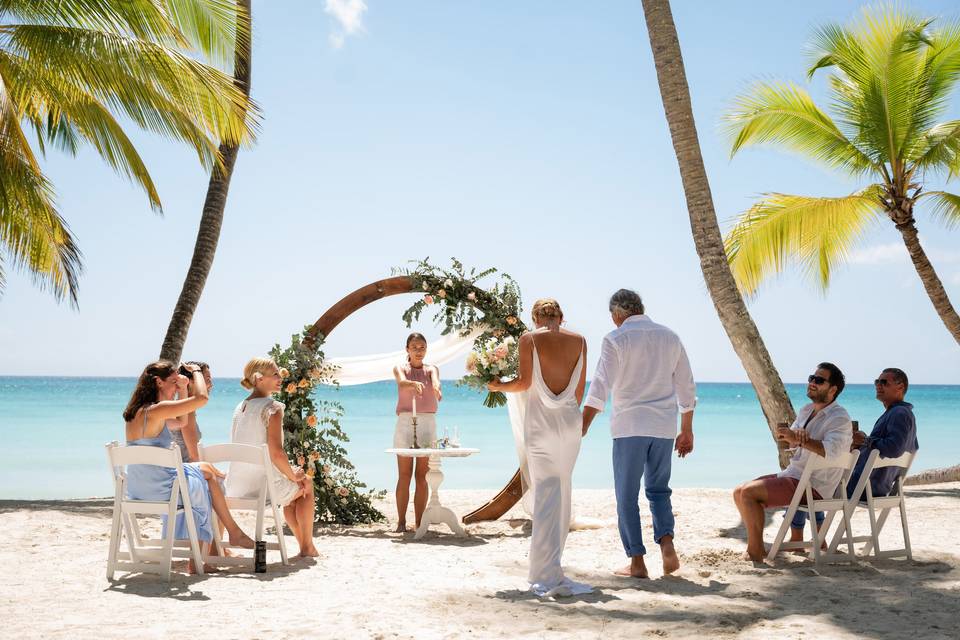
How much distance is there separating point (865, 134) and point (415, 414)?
782 cm

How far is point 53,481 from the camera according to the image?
2192 cm

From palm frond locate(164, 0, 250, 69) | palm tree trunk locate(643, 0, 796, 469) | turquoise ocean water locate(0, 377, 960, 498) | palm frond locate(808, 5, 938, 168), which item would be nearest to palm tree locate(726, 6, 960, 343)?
palm frond locate(808, 5, 938, 168)

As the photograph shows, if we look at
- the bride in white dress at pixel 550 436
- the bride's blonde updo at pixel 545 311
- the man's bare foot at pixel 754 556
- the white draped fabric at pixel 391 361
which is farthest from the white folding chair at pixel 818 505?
the white draped fabric at pixel 391 361

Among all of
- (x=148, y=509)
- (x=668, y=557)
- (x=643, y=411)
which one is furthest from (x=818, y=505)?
(x=148, y=509)

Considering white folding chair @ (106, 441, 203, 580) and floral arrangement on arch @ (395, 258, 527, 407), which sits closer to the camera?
white folding chair @ (106, 441, 203, 580)

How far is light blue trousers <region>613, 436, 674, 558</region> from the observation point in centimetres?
568

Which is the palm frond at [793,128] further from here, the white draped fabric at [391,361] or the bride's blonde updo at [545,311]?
the bride's blonde updo at [545,311]

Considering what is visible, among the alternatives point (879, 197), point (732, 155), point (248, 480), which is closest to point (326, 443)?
point (248, 480)

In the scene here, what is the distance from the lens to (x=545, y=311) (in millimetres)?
5562

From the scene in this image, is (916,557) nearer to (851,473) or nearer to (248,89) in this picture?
(851,473)

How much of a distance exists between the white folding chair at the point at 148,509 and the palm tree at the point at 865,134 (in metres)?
8.57

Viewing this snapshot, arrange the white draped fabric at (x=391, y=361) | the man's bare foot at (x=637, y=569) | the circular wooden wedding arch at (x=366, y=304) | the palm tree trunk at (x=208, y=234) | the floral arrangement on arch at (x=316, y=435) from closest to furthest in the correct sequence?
1. the man's bare foot at (x=637, y=569)
2. the floral arrangement on arch at (x=316, y=435)
3. the circular wooden wedding arch at (x=366, y=304)
4. the white draped fabric at (x=391, y=361)
5. the palm tree trunk at (x=208, y=234)

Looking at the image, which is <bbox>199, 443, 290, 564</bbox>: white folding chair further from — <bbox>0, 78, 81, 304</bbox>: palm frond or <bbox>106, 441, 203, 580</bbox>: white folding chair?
<bbox>0, 78, 81, 304</bbox>: palm frond

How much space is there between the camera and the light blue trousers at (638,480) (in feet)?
18.6
